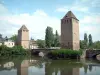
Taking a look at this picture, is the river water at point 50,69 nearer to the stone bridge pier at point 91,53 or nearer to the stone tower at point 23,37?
the stone bridge pier at point 91,53

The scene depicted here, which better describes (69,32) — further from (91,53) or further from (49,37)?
(49,37)

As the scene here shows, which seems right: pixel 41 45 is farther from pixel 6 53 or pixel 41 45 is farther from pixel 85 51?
pixel 85 51

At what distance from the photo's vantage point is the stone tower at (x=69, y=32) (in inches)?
1494

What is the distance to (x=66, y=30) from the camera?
38656 millimetres

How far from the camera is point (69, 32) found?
38.3 m

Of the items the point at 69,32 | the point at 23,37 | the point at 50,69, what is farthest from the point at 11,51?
the point at 50,69

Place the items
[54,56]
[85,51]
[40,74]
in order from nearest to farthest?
[40,74]
[54,56]
[85,51]

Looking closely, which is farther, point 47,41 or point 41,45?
point 41,45

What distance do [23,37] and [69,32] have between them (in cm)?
1846

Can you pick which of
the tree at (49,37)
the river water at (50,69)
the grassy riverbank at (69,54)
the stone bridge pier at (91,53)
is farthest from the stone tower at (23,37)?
the river water at (50,69)

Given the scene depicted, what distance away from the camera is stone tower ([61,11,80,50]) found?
38.0 meters

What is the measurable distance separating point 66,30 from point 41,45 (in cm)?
1936

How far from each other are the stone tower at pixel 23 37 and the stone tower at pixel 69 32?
16.5 m

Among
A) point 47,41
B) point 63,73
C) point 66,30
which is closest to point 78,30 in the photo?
point 66,30
